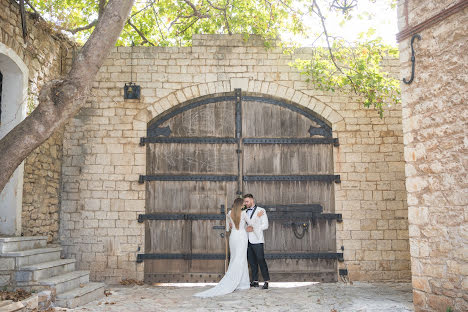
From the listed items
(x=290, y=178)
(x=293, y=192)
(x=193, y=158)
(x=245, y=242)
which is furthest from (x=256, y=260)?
(x=193, y=158)

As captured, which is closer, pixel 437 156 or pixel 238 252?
pixel 437 156

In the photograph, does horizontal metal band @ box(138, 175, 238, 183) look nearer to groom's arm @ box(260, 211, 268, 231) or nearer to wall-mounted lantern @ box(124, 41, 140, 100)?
groom's arm @ box(260, 211, 268, 231)

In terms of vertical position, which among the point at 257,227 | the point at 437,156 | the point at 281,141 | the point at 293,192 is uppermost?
the point at 281,141

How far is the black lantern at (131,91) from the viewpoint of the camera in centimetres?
699

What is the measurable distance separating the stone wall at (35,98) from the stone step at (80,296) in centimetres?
121

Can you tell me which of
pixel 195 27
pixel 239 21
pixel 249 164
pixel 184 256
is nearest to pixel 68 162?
pixel 184 256

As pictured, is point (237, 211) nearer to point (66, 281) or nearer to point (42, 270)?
point (66, 281)

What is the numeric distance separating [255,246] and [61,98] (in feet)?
11.2

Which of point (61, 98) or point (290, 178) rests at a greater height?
point (61, 98)

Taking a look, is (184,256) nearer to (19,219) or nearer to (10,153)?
(19,219)

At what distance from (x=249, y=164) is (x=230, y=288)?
6.50 ft

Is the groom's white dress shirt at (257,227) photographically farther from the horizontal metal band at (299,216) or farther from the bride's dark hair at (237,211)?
the horizontal metal band at (299,216)

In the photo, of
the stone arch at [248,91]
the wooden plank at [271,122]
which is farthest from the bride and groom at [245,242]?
the stone arch at [248,91]

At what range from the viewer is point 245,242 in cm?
627
